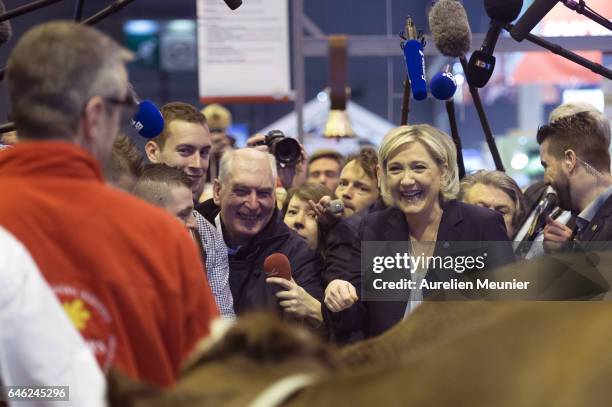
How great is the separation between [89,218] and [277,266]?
187cm

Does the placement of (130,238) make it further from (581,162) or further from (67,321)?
(581,162)

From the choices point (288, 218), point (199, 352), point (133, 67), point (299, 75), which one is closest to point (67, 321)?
point (199, 352)

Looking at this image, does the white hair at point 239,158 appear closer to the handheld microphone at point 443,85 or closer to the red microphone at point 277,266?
the red microphone at point 277,266

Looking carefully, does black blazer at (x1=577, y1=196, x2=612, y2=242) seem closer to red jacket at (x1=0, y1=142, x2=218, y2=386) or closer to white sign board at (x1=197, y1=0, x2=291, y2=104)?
red jacket at (x1=0, y1=142, x2=218, y2=386)

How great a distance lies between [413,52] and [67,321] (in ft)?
8.22

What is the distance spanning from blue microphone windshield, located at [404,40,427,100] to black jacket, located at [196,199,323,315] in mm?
694

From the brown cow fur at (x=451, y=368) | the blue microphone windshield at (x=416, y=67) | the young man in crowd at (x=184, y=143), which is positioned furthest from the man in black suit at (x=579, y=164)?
the brown cow fur at (x=451, y=368)

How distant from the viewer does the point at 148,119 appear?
331cm

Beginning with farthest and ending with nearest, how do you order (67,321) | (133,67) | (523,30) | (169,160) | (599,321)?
1. (133,67)
2. (169,160)
3. (523,30)
4. (67,321)
5. (599,321)

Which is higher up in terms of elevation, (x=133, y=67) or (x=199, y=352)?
(x=199, y=352)

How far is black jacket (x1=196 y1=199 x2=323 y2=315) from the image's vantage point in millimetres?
3648

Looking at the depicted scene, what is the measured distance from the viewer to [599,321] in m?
0.84

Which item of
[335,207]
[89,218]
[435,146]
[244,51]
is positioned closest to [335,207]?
[335,207]

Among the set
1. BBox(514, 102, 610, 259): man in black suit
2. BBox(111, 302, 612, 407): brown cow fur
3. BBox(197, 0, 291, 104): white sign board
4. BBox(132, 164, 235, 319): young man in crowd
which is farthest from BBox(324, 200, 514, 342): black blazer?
BBox(197, 0, 291, 104): white sign board
